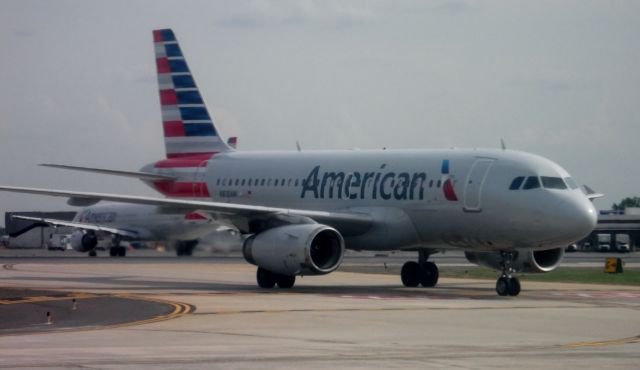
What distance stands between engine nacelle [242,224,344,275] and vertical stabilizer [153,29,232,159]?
10038 mm

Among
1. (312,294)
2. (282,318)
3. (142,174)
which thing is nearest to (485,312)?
(282,318)

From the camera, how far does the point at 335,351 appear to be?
19609 mm

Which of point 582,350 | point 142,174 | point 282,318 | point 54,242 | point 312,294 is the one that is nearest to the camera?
point 582,350

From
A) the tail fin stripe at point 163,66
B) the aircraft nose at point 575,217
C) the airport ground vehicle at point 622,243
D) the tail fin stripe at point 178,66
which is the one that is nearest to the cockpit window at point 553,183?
the aircraft nose at point 575,217

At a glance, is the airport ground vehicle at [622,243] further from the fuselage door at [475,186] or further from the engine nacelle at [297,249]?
the engine nacelle at [297,249]

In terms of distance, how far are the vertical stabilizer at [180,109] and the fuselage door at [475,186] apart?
12.9m

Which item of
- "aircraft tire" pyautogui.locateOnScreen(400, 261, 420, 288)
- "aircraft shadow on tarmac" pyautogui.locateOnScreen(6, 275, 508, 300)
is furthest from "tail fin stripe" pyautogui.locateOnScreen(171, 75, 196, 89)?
"aircraft tire" pyautogui.locateOnScreen(400, 261, 420, 288)

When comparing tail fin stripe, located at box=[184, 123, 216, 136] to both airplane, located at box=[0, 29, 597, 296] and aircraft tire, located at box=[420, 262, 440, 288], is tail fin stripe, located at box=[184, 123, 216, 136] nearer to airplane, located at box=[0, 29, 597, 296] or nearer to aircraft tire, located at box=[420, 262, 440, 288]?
airplane, located at box=[0, 29, 597, 296]

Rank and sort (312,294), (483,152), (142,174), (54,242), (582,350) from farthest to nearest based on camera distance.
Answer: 1. (54,242)
2. (142,174)
3. (483,152)
4. (312,294)
5. (582,350)

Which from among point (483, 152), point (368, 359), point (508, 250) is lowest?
point (368, 359)

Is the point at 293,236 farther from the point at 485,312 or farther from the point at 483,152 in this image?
the point at 485,312

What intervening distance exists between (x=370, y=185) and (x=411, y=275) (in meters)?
3.71

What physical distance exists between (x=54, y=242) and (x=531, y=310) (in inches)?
3658

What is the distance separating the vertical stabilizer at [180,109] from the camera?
47.1 metres
